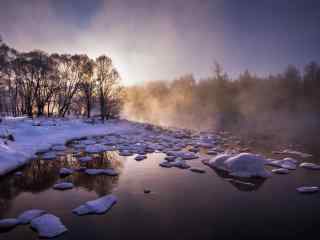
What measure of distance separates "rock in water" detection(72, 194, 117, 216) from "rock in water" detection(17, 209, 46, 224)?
0.74 meters

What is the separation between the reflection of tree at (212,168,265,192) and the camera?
20.5 feet

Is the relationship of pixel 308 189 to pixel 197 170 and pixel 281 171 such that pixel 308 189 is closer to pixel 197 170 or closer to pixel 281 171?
pixel 281 171

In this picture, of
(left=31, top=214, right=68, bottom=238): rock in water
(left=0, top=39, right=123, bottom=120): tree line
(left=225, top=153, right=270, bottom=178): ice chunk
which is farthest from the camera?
(left=0, top=39, right=123, bottom=120): tree line

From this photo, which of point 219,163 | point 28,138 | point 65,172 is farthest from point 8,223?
point 28,138

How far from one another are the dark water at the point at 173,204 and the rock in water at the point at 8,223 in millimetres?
178

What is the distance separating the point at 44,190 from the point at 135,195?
2849 millimetres

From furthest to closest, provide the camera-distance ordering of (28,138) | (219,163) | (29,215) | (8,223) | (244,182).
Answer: (28,138), (219,163), (244,182), (29,215), (8,223)

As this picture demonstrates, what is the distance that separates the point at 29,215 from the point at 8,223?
38 centimetres

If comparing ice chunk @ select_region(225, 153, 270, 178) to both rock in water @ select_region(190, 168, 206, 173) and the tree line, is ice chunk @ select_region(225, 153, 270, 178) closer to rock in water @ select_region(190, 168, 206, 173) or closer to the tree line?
rock in water @ select_region(190, 168, 206, 173)

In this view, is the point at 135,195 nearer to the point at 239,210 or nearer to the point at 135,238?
the point at 135,238

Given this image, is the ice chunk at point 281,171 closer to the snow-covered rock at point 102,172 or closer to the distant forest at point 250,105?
the snow-covered rock at point 102,172

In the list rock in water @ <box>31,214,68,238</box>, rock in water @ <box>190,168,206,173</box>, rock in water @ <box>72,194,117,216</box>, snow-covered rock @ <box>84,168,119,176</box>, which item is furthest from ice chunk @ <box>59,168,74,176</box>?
rock in water @ <box>190,168,206,173</box>

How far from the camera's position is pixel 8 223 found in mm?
4043

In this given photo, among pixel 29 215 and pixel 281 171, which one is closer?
pixel 29 215
